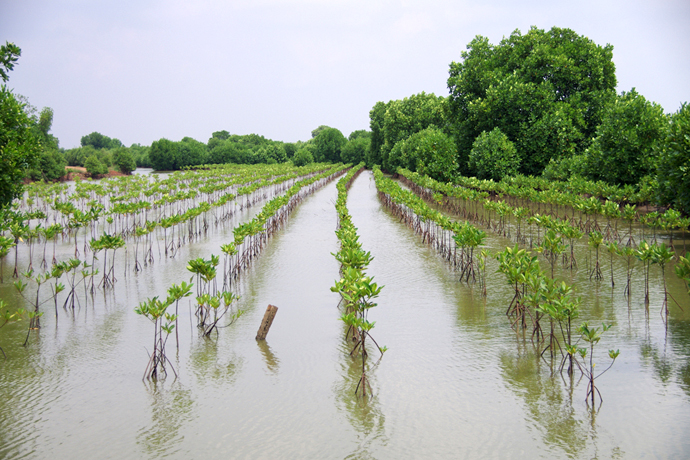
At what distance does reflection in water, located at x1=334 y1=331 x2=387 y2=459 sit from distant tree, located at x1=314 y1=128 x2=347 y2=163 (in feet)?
317

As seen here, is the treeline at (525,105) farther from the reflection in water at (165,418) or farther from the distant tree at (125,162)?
the distant tree at (125,162)

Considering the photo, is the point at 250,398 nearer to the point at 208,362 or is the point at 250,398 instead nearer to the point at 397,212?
the point at 208,362

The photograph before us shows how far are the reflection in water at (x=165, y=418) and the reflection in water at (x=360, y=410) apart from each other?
1.73 m

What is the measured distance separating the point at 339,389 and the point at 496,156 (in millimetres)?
27312

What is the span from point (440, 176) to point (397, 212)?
34.1ft

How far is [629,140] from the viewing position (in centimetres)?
2081

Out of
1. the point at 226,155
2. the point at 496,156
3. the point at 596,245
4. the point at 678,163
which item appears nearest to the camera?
the point at 596,245

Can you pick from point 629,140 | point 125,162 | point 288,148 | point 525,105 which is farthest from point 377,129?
point 629,140

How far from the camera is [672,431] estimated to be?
5.01 m

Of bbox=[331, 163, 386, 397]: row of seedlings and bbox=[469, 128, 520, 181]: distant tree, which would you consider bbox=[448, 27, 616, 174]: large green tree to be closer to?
bbox=[469, 128, 520, 181]: distant tree

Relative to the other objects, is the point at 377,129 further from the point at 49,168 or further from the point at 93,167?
the point at 49,168

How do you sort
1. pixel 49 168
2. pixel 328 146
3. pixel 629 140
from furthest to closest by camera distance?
pixel 328 146 < pixel 49 168 < pixel 629 140

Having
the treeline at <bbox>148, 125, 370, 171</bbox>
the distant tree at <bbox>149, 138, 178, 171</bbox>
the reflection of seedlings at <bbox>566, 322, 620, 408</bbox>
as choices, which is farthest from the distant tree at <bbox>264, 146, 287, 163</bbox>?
the reflection of seedlings at <bbox>566, 322, 620, 408</bbox>

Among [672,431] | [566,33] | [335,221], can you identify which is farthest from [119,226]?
[566,33]
